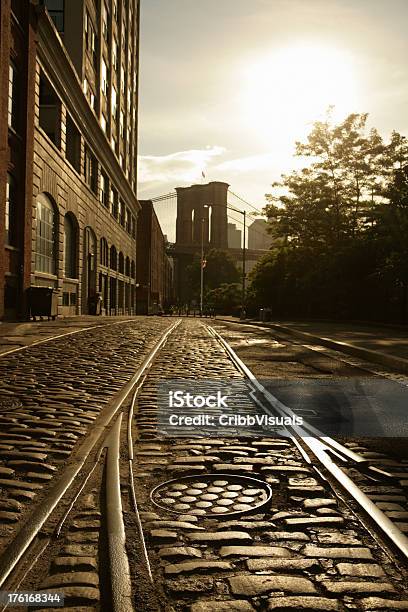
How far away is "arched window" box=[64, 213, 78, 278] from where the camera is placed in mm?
33531

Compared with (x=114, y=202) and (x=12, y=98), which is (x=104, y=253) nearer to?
(x=114, y=202)

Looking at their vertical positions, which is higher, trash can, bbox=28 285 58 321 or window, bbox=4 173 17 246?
window, bbox=4 173 17 246

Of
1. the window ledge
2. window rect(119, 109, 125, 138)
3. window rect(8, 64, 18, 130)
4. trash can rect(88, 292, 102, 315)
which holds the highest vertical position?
window rect(119, 109, 125, 138)

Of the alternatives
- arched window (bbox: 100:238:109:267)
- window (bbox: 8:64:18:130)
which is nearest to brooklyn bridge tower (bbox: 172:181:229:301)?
arched window (bbox: 100:238:109:267)

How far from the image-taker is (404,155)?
3062 centimetres

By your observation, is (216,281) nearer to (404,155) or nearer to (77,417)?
(404,155)

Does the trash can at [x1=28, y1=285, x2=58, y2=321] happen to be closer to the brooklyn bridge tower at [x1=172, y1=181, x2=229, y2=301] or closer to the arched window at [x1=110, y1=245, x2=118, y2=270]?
the arched window at [x1=110, y1=245, x2=118, y2=270]

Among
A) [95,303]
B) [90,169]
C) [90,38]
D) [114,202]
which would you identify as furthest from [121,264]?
[90,38]

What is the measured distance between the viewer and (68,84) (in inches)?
1243

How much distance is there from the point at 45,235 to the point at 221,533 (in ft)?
87.9

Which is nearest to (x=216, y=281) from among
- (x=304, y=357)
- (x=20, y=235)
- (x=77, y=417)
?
(x=20, y=235)

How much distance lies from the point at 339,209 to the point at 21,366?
2962 cm

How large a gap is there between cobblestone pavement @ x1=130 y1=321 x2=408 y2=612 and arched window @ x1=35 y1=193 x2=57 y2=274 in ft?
76.9

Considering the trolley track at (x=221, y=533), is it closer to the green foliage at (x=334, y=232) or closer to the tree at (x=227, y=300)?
the green foliage at (x=334, y=232)
